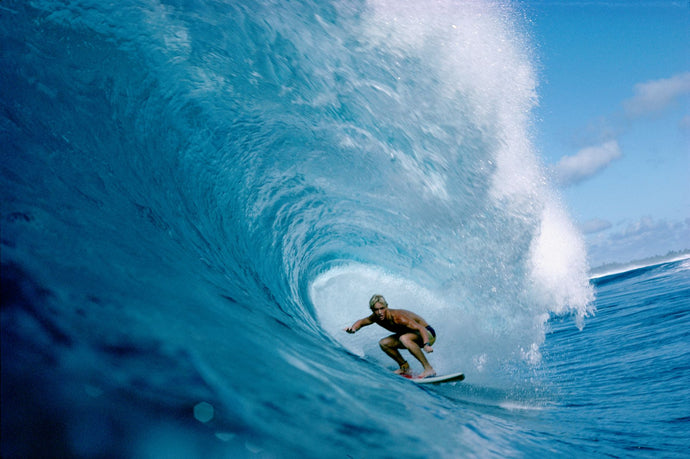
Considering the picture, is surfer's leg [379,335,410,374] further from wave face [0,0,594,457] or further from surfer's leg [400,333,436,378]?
wave face [0,0,594,457]

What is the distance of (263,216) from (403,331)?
3596 mm

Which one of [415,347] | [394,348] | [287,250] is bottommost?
[394,348]

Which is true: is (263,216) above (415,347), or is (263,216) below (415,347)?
above

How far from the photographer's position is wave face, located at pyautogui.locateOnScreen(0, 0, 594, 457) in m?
1.89

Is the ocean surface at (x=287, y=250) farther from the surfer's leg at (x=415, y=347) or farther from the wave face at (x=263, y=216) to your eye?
the surfer's leg at (x=415, y=347)

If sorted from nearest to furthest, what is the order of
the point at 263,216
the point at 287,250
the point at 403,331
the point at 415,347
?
1. the point at 415,347
2. the point at 403,331
3. the point at 263,216
4. the point at 287,250

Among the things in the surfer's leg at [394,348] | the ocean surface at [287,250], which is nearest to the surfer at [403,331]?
the surfer's leg at [394,348]

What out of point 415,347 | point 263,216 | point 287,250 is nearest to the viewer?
point 415,347

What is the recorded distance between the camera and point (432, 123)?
800cm

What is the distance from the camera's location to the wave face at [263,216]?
1894 millimetres

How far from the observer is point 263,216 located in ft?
25.2

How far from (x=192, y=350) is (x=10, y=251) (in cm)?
92

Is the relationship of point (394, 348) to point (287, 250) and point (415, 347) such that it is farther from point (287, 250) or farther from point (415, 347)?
point (287, 250)

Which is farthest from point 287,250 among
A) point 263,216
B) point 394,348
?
point 394,348
